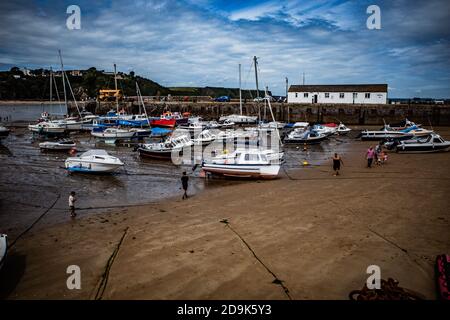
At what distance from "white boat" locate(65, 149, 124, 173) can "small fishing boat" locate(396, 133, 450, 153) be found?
22760mm

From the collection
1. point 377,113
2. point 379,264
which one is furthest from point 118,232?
point 377,113

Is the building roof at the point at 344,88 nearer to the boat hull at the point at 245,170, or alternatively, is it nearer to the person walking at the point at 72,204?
the boat hull at the point at 245,170

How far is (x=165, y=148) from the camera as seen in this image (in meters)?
26.7

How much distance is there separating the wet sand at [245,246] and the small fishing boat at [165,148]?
11.2m

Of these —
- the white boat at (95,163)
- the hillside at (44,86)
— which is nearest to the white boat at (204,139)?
the white boat at (95,163)

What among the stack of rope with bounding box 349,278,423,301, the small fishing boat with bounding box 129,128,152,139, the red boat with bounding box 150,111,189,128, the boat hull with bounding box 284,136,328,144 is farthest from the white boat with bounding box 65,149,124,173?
the red boat with bounding box 150,111,189,128

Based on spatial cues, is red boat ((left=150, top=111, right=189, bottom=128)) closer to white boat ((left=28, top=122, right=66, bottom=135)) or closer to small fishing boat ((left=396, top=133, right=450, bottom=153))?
white boat ((left=28, top=122, right=66, bottom=135))

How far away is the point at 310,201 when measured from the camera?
13.7 metres

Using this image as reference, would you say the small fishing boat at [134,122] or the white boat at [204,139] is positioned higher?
the small fishing boat at [134,122]

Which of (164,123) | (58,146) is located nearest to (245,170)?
(58,146)

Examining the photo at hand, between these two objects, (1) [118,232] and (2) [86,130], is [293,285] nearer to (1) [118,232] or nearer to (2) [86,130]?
(1) [118,232]

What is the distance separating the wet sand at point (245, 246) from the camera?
24.1ft

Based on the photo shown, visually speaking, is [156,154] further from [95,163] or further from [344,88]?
[344,88]

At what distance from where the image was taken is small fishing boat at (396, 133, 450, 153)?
24875mm
